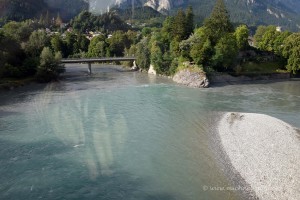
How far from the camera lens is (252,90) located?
56.2 meters

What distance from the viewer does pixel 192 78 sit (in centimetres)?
5944

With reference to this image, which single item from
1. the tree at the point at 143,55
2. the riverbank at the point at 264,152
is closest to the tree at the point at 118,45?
the tree at the point at 143,55

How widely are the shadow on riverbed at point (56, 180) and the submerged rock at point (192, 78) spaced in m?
36.5

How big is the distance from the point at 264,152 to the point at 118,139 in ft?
44.2

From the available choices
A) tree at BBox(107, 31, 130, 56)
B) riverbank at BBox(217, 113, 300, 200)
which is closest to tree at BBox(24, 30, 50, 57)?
tree at BBox(107, 31, 130, 56)

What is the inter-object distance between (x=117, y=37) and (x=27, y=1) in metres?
98.7

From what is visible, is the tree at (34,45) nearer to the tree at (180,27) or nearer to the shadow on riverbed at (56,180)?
the tree at (180,27)

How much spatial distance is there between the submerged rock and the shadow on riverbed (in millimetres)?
36454

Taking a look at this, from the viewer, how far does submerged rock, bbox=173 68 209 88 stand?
190ft

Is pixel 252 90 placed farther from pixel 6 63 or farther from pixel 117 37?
pixel 117 37

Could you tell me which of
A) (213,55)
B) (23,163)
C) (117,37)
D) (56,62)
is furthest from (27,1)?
(23,163)

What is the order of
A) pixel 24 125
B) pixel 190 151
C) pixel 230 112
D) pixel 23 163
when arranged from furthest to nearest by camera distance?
pixel 230 112 → pixel 24 125 → pixel 190 151 → pixel 23 163

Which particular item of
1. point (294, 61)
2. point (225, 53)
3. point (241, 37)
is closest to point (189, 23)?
point (241, 37)

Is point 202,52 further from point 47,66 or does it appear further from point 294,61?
point 47,66
